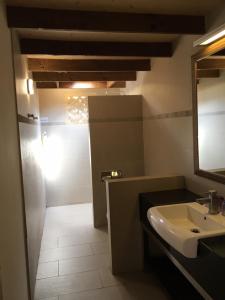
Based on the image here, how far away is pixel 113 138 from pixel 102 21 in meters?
2.19

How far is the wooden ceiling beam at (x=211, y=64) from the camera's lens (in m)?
2.06

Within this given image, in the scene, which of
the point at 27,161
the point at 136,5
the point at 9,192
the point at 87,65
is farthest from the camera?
the point at 87,65

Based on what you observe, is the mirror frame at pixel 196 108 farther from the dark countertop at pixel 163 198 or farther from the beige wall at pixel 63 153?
the beige wall at pixel 63 153

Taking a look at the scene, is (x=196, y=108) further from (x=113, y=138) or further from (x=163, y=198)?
(x=113, y=138)

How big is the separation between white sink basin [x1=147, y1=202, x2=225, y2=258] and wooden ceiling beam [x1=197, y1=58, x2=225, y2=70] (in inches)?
42.5

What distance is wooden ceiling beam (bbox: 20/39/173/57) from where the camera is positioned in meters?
2.56

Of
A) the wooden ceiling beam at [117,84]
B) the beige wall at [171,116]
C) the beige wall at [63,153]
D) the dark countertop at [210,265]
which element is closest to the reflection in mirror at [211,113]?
the beige wall at [171,116]

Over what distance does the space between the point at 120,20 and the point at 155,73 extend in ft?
Answer: 4.77

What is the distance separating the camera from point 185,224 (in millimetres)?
2029

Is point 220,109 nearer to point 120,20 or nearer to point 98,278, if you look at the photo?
point 120,20

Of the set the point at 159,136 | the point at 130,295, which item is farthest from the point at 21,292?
the point at 159,136

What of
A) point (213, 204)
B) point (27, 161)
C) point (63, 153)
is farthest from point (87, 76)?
point (213, 204)

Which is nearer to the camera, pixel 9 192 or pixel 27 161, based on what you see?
pixel 9 192

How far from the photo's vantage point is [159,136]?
11.3ft
